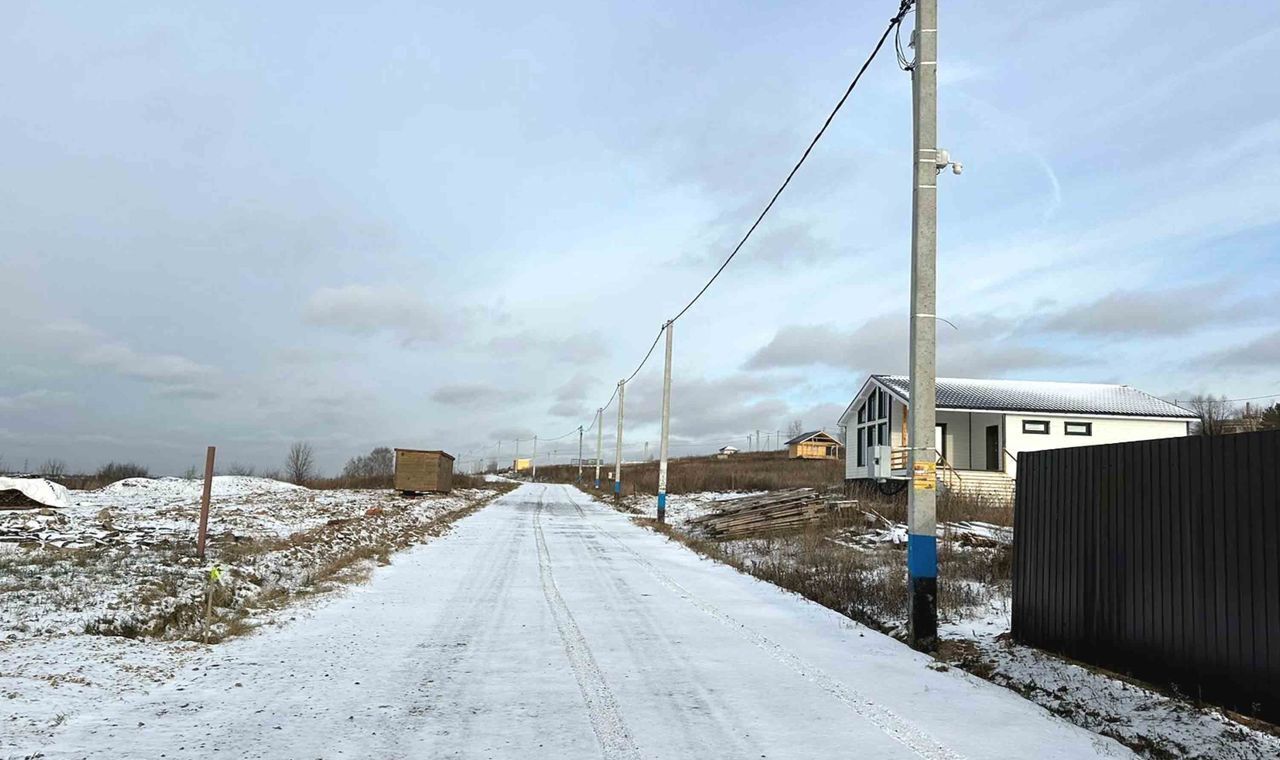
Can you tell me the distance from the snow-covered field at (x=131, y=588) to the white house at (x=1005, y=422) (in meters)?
A: 20.1

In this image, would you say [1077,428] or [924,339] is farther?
[1077,428]

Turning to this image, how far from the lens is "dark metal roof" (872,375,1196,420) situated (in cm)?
3350

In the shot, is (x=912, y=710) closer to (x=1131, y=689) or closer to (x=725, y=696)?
(x=725, y=696)

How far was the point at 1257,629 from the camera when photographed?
19.0 ft

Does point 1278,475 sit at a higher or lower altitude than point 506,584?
higher

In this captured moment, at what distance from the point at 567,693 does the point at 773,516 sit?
16751 mm

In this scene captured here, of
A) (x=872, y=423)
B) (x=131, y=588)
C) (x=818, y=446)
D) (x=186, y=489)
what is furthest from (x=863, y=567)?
(x=818, y=446)

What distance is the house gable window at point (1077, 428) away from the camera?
33.7 m

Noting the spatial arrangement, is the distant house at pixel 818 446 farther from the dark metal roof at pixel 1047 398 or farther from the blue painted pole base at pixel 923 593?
the blue painted pole base at pixel 923 593

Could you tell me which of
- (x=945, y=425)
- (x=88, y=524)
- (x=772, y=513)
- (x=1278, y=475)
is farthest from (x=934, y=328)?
(x=945, y=425)

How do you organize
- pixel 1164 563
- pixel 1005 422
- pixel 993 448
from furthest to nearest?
pixel 993 448 < pixel 1005 422 < pixel 1164 563

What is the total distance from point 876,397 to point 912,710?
1250 inches

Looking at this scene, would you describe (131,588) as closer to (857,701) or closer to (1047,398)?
(857,701)

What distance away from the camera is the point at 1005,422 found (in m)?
33.3
